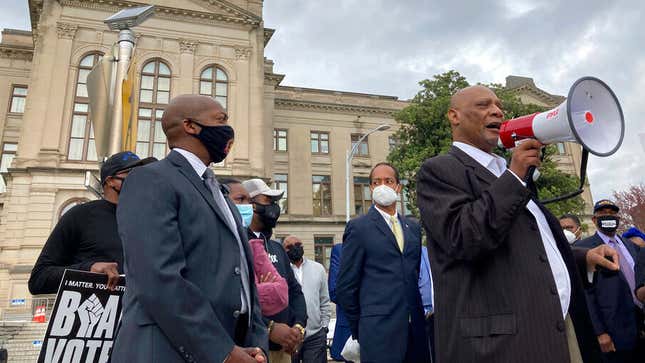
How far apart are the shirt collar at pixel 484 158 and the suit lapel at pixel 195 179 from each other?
129cm

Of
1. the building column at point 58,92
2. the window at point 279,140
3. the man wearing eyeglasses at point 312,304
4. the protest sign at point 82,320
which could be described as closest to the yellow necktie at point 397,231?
the man wearing eyeglasses at point 312,304

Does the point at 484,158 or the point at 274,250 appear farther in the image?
the point at 274,250

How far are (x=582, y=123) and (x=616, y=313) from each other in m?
3.37

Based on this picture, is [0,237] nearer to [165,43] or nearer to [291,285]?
[165,43]

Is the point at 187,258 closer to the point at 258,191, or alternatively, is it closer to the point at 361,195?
the point at 258,191

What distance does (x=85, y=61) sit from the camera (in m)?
25.5

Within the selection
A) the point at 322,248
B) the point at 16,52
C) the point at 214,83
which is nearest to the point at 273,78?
the point at 214,83

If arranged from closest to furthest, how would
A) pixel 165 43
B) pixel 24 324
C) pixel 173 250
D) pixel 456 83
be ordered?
1. pixel 173 250
2. pixel 24 324
3. pixel 456 83
4. pixel 165 43

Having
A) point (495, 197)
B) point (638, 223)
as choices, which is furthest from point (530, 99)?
point (495, 197)

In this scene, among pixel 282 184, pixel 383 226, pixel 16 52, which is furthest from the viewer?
pixel 282 184

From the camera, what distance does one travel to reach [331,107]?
120 feet

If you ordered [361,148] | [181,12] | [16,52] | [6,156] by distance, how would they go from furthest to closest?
[361,148] < [16,52] < [6,156] < [181,12]

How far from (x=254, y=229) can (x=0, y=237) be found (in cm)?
2627

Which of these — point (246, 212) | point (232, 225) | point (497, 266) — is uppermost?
point (246, 212)
